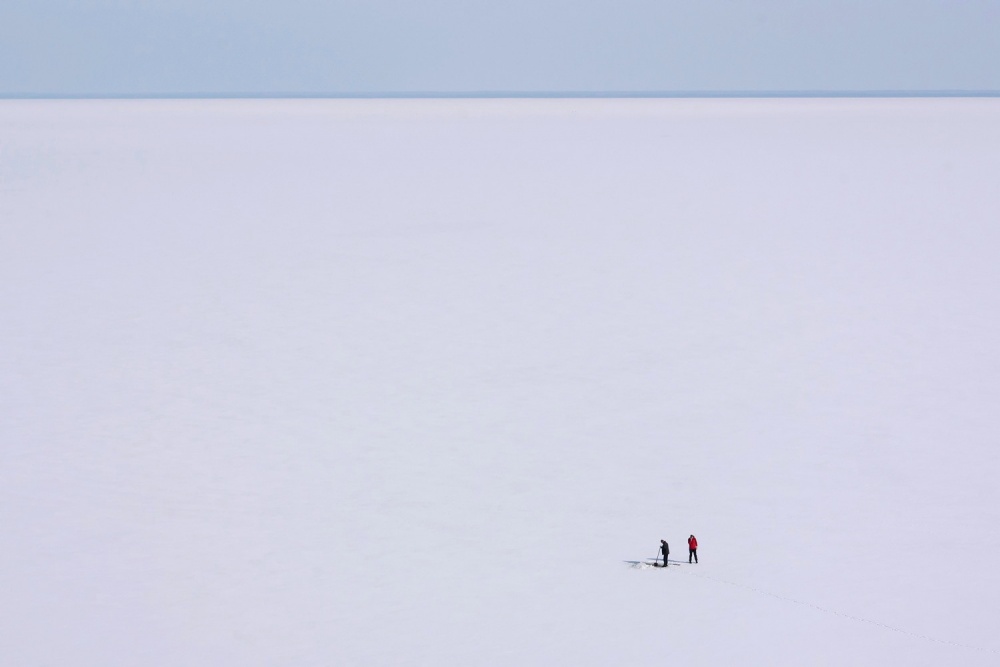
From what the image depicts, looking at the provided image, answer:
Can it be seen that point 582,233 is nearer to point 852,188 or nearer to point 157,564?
point 852,188

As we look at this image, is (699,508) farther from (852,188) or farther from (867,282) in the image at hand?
(852,188)

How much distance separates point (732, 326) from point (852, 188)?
1222 centimetres

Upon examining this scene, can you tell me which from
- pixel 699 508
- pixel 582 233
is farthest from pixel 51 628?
pixel 582 233

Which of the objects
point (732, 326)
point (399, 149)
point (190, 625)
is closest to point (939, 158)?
point (399, 149)

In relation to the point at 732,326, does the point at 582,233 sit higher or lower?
higher

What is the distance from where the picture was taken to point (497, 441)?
753 centimetres

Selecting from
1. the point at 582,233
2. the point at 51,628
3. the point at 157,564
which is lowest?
the point at 51,628

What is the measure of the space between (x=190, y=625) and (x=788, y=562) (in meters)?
2.84

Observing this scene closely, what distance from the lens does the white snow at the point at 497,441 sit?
17.1ft

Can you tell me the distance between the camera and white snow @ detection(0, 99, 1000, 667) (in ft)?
17.1

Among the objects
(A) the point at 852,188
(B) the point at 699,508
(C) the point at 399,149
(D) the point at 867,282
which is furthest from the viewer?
(C) the point at 399,149

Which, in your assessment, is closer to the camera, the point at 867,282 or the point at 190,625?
the point at 190,625

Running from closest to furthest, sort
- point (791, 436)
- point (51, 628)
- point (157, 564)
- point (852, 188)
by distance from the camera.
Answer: point (51, 628), point (157, 564), point (791, 436), point (852, 188)

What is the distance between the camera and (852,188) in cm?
2153
